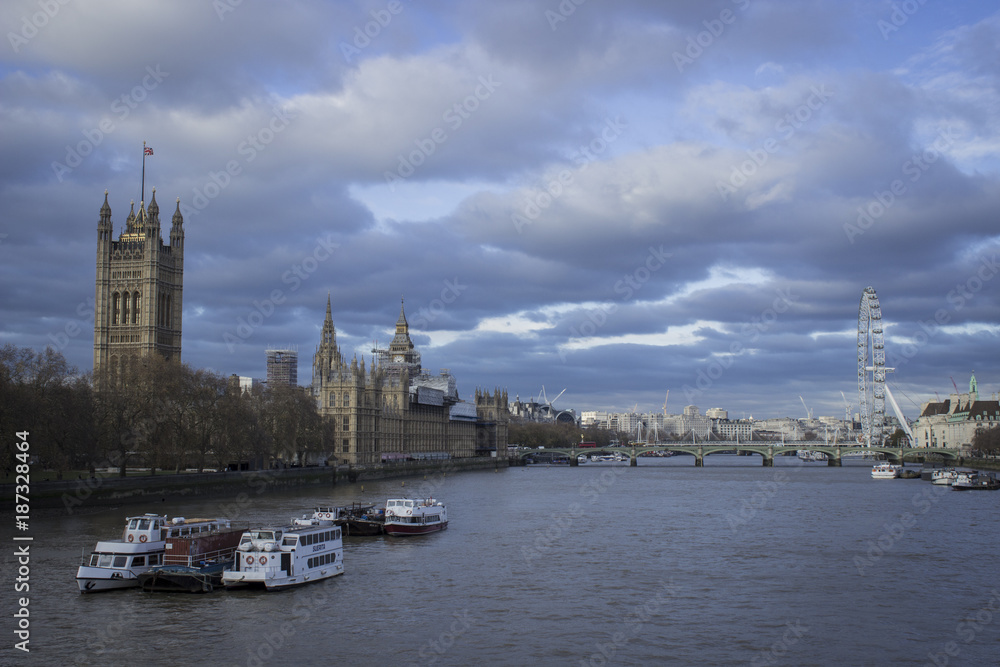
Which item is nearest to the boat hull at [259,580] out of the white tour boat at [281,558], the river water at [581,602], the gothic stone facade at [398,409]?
the white tour boat at [281,558]

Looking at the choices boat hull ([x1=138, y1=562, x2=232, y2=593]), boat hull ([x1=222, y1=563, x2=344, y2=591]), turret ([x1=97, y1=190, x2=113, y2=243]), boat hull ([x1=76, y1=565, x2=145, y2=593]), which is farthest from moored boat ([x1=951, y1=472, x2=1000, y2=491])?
turret ([x1=97, y1=190, x2=113, y2=243])

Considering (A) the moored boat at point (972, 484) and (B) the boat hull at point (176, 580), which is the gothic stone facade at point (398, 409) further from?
(B) the boat hull at point (176, 580)

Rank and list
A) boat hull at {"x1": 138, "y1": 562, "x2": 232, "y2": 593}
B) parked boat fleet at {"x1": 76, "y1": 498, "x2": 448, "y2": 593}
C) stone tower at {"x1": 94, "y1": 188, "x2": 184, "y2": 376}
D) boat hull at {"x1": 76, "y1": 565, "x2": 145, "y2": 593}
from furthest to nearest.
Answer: stone tower at {"x1": 94, "y1": 188, "x2": 184, "y2": 376}, parked boat fleet at {"x1": 76, "y1": 498, "x2": 448, "y2": 593}, boat hull at {"x1": 138, "y1": 562, "x2": 232, "y2": 593}, boat hull at {"x1": 76, "y1": 565, "x2": 145, "y2": 593}

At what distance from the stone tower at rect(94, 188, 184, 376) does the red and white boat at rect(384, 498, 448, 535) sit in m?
70.7

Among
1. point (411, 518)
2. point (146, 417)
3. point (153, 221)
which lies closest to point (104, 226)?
point (153, 221)

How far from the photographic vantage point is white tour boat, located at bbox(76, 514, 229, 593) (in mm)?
32844

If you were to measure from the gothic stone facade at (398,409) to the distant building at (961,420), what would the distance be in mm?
83750

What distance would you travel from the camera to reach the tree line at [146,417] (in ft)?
183

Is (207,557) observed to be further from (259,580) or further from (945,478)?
(945,478)

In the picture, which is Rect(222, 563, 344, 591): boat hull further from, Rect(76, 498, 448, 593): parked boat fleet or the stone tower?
the stone tower

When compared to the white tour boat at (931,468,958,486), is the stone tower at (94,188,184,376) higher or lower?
higher

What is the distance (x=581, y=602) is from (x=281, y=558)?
34.9 feet

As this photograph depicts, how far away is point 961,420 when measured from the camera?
173m

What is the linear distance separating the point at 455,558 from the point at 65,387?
33.1 meters
